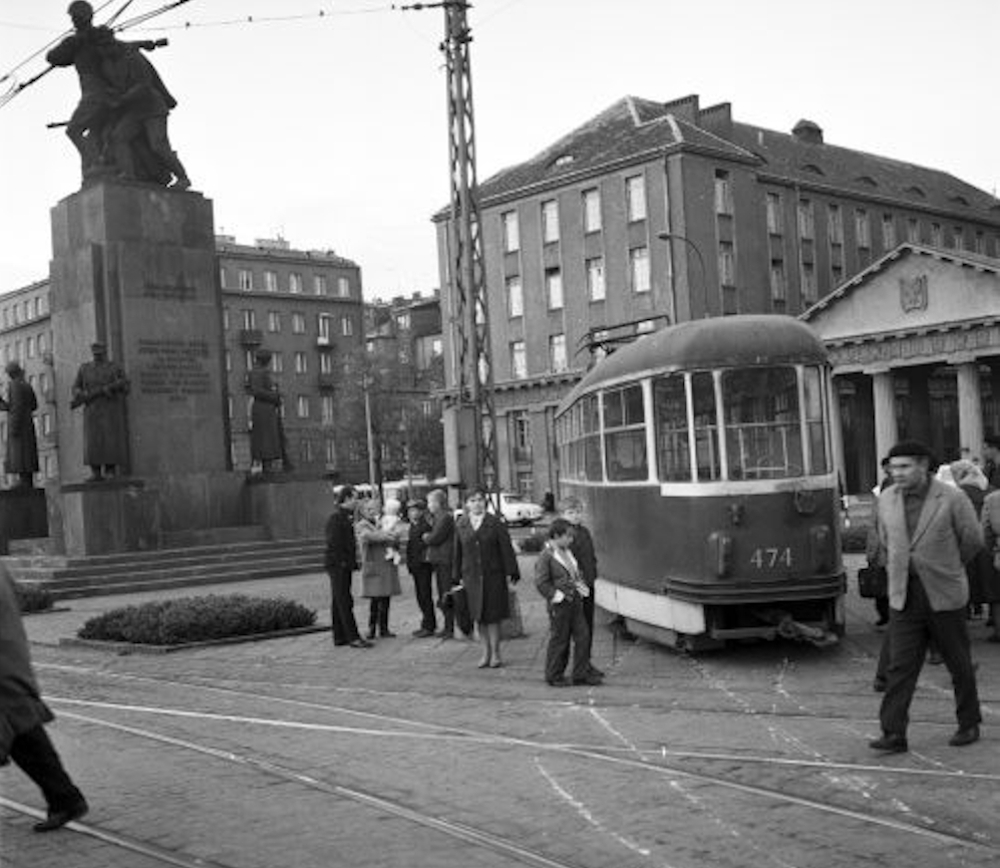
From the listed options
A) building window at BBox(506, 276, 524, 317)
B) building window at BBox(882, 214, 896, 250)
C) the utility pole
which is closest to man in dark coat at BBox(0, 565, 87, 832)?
the utility pole

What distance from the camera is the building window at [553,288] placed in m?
67.1

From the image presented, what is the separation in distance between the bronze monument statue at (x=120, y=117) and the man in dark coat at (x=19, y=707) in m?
22.0

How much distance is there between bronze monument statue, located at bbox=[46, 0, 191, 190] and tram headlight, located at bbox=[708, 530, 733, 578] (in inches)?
729

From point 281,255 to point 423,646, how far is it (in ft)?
292

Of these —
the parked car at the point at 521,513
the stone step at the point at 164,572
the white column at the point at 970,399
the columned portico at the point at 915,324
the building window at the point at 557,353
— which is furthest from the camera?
the building window at the point at 557,353

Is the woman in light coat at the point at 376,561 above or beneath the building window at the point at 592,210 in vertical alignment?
beneath

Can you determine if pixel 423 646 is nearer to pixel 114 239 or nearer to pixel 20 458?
pixel 114 239

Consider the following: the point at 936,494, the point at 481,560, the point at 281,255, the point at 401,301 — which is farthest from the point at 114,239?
the point at 401,301

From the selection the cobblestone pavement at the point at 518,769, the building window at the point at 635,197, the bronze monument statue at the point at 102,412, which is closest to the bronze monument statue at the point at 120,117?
the bronze monument statue at the point at 102,412

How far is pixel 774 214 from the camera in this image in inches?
2680

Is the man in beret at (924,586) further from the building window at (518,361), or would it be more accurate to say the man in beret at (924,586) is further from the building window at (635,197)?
the building window at (518,361)

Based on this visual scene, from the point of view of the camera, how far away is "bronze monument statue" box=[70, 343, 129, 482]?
25.3 m

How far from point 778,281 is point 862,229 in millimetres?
9731

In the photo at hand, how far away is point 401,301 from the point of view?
398ft
